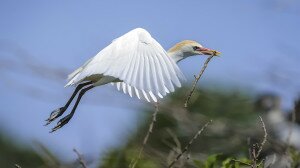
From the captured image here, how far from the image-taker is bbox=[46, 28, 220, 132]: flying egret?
3741 millimetres

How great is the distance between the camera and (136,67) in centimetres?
393

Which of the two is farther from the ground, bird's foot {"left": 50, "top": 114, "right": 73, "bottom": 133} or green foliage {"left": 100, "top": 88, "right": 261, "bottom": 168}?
bird's foot {"left": 50, "top": 114, "right": 73, "bottom": 133}

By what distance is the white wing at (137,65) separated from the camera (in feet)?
12.2

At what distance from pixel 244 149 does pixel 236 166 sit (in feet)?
2.72

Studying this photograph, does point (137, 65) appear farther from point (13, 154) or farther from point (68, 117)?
point (13, 154)

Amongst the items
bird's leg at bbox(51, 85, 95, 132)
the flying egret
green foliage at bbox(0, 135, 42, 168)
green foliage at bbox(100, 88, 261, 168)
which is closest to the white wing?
the flying egret

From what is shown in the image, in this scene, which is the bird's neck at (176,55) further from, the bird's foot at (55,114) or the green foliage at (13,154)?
the green foliage at (13,154)

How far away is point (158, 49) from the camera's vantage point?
164 inches

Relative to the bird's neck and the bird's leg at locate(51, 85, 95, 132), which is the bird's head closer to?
the bird's neck

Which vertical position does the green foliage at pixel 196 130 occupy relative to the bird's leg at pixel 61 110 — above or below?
below

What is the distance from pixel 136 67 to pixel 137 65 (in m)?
0.03

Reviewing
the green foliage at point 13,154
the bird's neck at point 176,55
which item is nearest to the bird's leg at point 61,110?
the bird's neck at point 176,55

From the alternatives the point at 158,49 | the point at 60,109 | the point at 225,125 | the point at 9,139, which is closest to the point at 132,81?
the point at 158,49

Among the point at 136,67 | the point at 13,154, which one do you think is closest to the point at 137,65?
the point at 136,67
